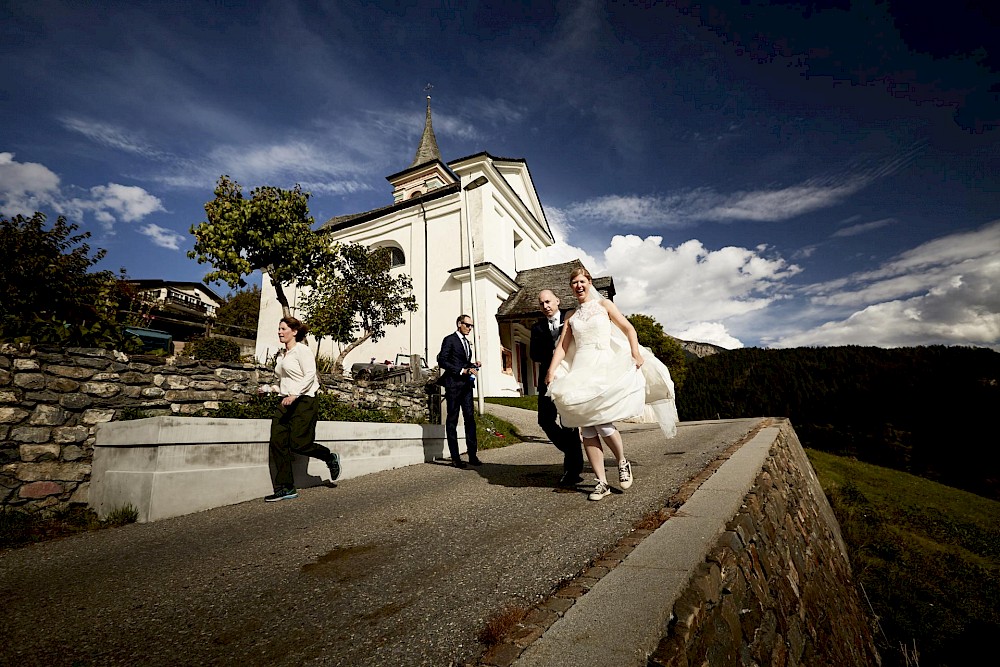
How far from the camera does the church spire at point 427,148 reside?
1103 inches

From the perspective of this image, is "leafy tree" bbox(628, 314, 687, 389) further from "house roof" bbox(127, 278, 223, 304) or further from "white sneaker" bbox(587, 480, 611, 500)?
"house roof" bbox(127, 278, 223, 304)

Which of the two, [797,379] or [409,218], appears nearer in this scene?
[797,379]

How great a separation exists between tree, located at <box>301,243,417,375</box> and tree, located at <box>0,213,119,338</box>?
25.7ft

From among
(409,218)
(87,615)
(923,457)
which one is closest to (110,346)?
(87,615)

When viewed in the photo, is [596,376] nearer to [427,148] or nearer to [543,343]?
[543,343]

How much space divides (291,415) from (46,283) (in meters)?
5.68

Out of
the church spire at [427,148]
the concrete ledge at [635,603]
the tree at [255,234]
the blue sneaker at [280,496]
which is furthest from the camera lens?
the church spire at [427,148]

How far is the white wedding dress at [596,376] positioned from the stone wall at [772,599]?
114 cm

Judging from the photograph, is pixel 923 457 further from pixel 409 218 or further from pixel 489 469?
pixel 409 218

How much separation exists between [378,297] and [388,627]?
16.6 meters

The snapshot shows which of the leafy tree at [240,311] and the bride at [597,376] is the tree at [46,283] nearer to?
the bride at [597,376]

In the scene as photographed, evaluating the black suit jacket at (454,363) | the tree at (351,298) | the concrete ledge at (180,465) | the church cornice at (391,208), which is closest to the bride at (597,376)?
the black suit jacket at (454,363)

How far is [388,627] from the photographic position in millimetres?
1725

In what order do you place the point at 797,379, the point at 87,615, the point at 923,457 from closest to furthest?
the point at 87,615 < the point at 923,457 < the point at 797,379
